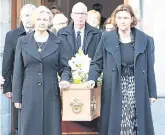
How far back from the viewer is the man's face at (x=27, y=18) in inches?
239

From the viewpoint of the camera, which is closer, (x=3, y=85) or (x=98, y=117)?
(x=98, y=117)

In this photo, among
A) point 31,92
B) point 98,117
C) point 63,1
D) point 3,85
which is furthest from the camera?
point 63,1

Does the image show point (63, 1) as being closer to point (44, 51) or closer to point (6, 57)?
point (6, 57)

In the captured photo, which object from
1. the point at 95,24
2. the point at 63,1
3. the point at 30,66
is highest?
the point at 63,1

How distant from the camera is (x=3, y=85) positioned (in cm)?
616

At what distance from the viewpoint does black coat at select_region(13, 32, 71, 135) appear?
5.32 meters

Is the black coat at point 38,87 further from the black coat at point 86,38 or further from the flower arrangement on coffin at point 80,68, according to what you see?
the black coat at point 86,38

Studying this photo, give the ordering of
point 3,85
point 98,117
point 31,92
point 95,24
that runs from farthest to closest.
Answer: point 95,24 → point 3,85 → point 98,117 → point 31,92

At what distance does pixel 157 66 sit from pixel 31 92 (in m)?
2.49

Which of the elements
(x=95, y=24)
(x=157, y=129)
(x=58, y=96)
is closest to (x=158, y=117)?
(x=157, y=129)

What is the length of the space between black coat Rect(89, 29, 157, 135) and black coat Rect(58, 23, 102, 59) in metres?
0.63

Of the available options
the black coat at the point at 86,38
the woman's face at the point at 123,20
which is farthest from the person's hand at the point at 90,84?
the black coat at the point at 86,38

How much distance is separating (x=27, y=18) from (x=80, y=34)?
0.68 m

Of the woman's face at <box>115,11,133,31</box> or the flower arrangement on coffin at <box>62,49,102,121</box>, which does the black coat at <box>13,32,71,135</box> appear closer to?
the flower arrangement on coffin at <box>62,49,102,121</box>
